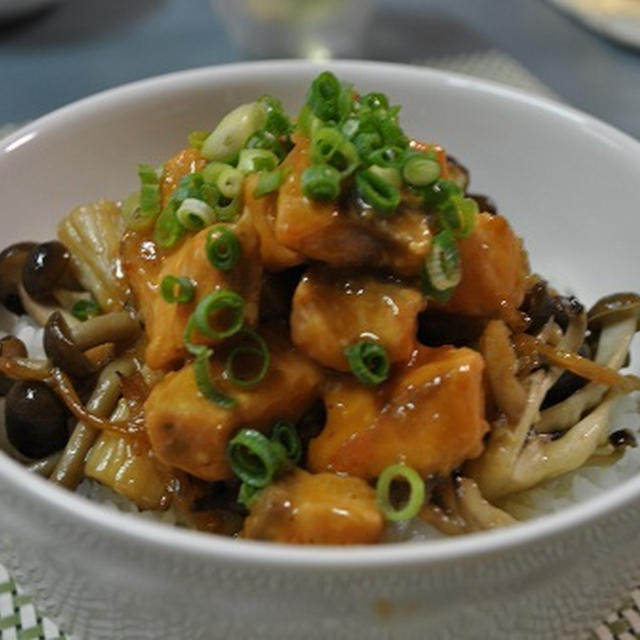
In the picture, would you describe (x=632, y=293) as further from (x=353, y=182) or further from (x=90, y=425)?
(x=90, y=425)

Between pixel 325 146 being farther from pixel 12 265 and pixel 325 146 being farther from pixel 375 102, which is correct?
pixel 12 265

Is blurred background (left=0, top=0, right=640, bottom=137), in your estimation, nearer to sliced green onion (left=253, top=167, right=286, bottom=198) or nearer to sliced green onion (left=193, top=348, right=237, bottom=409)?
sliced green onion (left=253, top=167, right=286, bottom=198)

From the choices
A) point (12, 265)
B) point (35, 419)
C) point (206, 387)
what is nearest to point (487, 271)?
point (206, 387)

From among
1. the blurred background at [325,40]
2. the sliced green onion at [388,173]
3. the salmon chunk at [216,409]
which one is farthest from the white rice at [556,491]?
the blurred background at [325,40]

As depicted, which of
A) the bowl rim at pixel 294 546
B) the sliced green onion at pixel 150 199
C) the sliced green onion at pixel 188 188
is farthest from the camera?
the sliced green onion at pixel 150 199

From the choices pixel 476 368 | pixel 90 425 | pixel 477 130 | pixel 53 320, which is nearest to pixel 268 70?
pixel 477 130

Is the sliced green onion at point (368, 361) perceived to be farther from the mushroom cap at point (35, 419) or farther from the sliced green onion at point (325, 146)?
the mushroom cap at point (35, 419)
